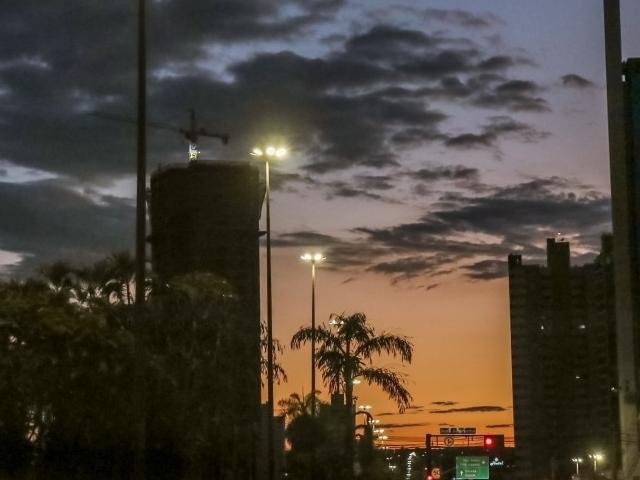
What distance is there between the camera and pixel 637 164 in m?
118

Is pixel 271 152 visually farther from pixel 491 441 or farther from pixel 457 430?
pixel 457 430

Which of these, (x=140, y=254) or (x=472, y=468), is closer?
(x=140, y=254)

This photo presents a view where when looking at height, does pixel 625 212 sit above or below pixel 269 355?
above

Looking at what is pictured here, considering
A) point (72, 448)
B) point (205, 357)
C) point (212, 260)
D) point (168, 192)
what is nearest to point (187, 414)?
point (205, 357)

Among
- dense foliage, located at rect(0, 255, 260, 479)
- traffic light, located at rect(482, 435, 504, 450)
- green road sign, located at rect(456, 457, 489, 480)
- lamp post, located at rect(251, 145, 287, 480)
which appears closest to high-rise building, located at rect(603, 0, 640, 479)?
green road sign, located at rect(456, 457, 489, 480)

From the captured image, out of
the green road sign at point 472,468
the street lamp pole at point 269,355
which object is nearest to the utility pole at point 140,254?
the street lamp pole at point 269,355

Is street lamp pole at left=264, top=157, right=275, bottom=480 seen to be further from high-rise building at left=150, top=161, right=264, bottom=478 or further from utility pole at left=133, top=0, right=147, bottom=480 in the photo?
high-rise building at left=150, top=161, right=264, bottom=478

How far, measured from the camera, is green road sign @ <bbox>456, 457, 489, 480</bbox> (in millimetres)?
94688

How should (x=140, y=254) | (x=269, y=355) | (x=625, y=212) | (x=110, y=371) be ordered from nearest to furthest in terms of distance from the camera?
(x=140, y=254) → (x=110, y=371) → (x=269, y=355) → (x=625, y=212)

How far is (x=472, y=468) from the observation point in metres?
95.0

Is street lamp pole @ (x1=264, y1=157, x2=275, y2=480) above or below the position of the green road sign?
above

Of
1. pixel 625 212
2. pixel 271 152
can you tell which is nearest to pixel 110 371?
pixel 271 152

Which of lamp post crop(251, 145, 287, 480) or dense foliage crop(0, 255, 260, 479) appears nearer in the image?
dense foliage crop(0, 255, 260, 479)

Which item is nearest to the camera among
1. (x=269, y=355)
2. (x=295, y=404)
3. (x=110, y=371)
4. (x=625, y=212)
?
(x=110, y=371)
